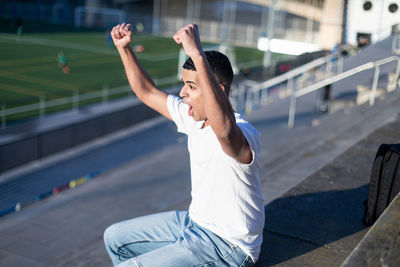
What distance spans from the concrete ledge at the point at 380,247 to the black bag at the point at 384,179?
632 millimetres

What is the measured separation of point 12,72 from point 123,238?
21.4 m

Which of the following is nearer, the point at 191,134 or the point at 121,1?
the point at 191,134

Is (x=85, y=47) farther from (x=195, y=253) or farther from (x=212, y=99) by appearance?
(x=212, y=99)

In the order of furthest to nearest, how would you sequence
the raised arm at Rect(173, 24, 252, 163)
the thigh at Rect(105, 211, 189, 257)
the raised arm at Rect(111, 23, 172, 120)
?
the raised arm at Rect(111, 23, 172, 120) → the thigh at Rect(105, 211, 189, 257) → the raised arm at Rect(173, 24, 252, 163)

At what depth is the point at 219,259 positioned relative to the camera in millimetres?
2367

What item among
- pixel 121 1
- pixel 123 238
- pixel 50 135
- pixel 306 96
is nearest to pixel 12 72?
pixel 50 135

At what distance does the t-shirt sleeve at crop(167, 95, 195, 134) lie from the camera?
8.82 feet

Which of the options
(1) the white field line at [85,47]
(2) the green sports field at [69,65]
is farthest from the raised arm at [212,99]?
(1) the white field line at [85,47]

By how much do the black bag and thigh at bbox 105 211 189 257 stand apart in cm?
125

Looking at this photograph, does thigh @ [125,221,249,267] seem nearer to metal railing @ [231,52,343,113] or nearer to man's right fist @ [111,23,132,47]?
man's right fist @ [111,23,132,47]

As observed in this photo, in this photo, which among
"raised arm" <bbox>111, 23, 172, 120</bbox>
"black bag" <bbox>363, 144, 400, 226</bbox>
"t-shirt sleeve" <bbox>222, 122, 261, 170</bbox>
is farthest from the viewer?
"black bag" <bbox>363, 144, 400, 226</bbox>

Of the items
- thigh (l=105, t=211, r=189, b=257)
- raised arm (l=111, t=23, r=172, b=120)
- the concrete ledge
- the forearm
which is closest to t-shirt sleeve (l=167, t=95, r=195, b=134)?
raised arm (l=111, t=23, r=172, b=120)

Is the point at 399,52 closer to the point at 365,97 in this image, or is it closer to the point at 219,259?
the point at 365,97

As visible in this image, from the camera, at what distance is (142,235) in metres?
2.58
